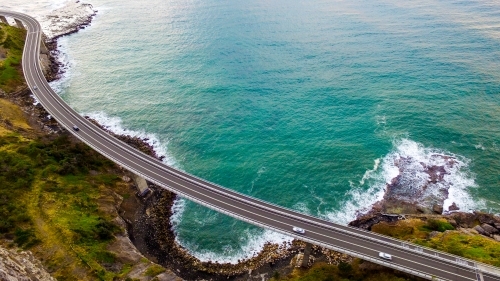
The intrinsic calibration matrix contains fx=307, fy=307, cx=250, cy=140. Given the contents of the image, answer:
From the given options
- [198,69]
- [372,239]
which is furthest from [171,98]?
[372,239]

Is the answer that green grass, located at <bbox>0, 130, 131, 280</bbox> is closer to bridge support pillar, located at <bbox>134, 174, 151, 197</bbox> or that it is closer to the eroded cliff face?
the eroded cliff face

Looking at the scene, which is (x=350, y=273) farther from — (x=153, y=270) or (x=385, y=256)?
(x=153, y=270)

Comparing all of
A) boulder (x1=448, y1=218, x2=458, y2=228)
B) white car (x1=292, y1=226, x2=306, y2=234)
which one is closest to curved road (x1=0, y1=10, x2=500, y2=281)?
white car (x1=292, y1=226, x2=306, y2=234)

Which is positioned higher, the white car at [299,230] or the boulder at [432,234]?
the white car at [299,230]

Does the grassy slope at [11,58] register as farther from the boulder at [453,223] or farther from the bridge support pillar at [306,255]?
the boulder at [453,223]

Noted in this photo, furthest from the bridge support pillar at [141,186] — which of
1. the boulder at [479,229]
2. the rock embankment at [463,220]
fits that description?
the boulder at [479,229]

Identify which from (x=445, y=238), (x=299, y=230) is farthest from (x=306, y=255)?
(x=445, y=238)

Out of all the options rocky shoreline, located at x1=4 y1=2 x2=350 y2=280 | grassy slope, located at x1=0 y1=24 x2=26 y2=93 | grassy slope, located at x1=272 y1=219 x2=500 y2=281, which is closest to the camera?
grassy slope, located at x1=272 y1=219 x2=500 y2=281
